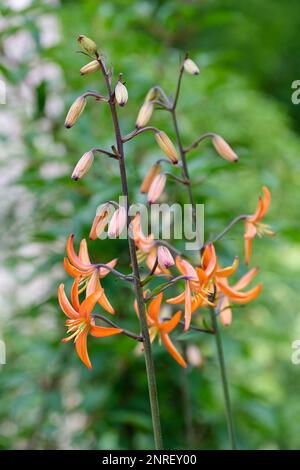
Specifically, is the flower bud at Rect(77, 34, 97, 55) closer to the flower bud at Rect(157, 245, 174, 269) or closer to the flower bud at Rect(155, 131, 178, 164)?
the flower bud at Rect(155, 131, 178, 164)

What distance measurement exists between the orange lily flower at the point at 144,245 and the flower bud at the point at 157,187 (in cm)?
9

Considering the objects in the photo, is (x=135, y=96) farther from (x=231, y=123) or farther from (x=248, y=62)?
(x=248, y=62)

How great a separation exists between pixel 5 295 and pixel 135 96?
1290mm

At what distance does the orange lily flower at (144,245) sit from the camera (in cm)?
119

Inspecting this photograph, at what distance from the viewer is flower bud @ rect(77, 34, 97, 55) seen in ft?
3.72

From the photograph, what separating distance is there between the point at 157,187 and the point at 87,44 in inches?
12.7

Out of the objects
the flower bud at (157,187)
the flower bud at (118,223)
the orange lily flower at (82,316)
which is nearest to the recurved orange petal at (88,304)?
the orange lily flower at (82,316)

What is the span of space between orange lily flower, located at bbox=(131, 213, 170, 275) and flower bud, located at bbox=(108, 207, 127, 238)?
41mm

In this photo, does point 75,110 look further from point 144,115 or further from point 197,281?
point 197,281

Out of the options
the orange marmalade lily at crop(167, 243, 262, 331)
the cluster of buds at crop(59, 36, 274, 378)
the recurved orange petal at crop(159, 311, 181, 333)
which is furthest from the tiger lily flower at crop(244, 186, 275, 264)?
the recurved orange petal at crop(159, 311, 181, 333)

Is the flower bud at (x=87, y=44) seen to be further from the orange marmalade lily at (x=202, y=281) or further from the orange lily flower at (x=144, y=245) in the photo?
the orange marmalade lily at (x=202, y=281)

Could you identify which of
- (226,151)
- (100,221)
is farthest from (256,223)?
(100,221)

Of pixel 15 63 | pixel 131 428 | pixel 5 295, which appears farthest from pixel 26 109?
pixel 131 428

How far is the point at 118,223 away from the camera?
3.71 feet
